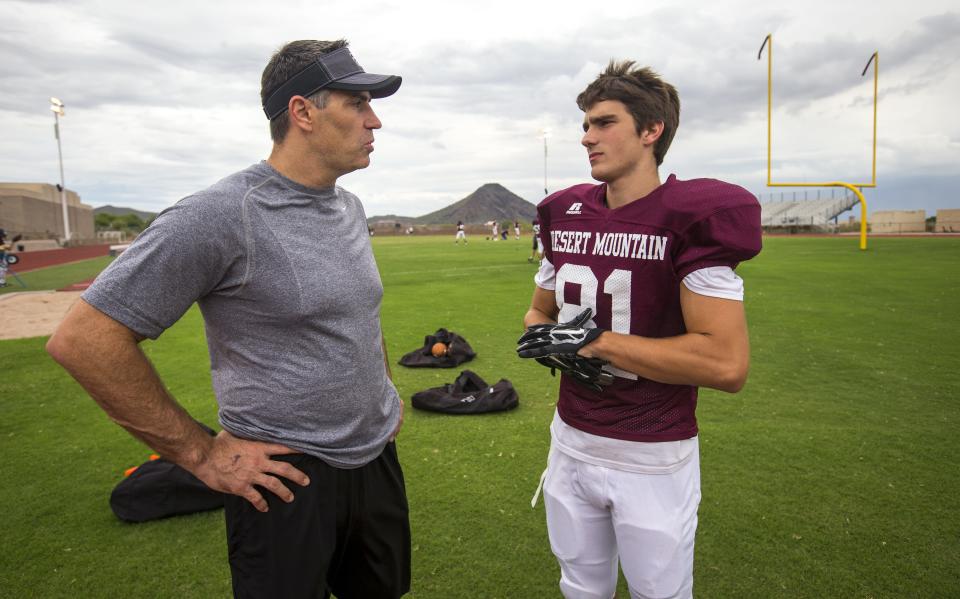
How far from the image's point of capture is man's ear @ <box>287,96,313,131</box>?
206 cm

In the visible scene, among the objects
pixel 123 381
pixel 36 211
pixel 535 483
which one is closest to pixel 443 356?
pixel 535 483

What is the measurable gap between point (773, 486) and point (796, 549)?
0.73 m

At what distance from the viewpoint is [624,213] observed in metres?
2.17

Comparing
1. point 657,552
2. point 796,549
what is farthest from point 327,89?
point 796,549

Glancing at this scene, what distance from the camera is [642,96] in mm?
2154

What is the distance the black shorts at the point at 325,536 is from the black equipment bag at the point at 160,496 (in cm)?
195

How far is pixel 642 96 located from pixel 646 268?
2.09 feet

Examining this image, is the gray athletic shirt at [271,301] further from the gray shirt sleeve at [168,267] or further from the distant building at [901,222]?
the distant building at [901,222]

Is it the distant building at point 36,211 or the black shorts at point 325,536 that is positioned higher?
the distant building at point 36,211

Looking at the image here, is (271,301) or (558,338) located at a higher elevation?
(271,301)

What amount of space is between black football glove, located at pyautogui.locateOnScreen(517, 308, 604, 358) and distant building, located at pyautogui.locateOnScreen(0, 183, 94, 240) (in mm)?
63062

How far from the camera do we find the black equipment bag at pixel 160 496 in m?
3.70

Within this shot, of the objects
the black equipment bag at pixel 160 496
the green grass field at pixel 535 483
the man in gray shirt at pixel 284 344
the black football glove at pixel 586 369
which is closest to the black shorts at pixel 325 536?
the man in gray shirt at pixel 284 344

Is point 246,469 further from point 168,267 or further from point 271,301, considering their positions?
point 168,267
